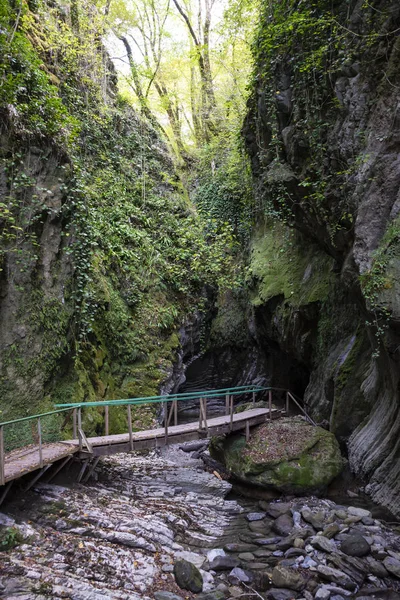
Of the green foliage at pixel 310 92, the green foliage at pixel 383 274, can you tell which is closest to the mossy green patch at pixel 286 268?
the green foliage at pixel 310 92

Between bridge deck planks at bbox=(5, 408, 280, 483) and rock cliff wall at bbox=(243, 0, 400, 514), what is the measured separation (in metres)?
2.34

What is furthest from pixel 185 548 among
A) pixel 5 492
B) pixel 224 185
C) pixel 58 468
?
pixel 224 185

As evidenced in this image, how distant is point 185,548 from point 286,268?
943 cm

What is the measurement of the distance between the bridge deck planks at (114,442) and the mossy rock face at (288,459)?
0.61 meters

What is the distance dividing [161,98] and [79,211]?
14.5m

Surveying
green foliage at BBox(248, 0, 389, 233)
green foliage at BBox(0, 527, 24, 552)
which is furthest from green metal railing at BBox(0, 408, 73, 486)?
green foliage at BBox(248, 0, 389, 233)

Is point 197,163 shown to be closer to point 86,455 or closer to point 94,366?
point 94,366

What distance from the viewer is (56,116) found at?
31.2ft

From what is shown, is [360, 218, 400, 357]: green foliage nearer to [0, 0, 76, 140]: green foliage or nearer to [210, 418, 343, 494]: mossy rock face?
[210, 418, 343, 494]: mossy rock face

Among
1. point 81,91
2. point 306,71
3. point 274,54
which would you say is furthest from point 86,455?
point 81,91

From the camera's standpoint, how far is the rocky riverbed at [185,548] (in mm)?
4676

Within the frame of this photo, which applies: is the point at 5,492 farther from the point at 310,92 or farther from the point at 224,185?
the point at 224,185

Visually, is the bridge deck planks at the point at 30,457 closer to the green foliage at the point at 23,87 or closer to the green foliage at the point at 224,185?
the green foliage at the point at 23,87

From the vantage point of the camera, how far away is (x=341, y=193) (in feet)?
26.3
